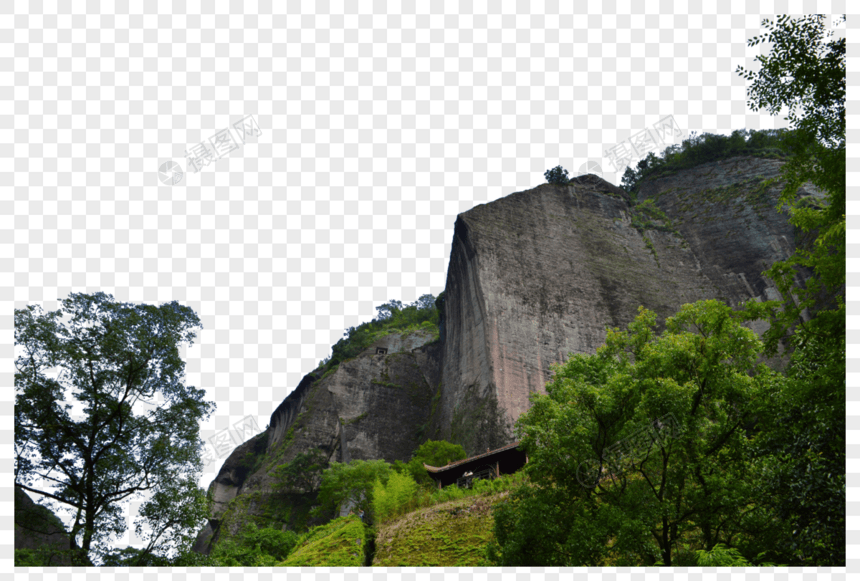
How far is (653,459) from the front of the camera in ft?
34.4

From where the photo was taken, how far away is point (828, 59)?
9.17 m

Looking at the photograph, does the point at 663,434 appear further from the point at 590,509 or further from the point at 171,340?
the point at 171,340

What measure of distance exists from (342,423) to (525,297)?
44.9 feet

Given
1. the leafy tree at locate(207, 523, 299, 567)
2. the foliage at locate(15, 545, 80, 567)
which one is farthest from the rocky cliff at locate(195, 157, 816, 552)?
the foliage at locate(15, 545, 80, 567)

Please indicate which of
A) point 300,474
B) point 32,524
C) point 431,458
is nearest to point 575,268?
point 431,458

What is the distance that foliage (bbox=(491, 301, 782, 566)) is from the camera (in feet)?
31.4

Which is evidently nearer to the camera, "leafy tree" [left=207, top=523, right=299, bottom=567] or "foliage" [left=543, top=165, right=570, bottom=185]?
"leafy tree" [left=207, top=523, right=299, bottom=567]

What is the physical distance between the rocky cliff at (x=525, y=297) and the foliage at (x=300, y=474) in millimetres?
637

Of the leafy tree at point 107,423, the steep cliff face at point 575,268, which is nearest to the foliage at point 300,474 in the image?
the steep cliff face at point 575,268

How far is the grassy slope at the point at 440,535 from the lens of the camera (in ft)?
48.7

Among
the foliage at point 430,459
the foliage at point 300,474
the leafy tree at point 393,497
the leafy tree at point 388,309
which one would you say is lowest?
the leafy tree at point 393,497

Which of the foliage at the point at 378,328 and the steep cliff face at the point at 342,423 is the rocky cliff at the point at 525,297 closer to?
the steep cliff face at the point at 342,423

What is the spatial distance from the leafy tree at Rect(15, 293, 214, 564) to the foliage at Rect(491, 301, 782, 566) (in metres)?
7.37

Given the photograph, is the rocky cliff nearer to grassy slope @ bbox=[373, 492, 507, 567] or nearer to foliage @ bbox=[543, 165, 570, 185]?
foliage @ bbox=[543, 165, 570, 185]
